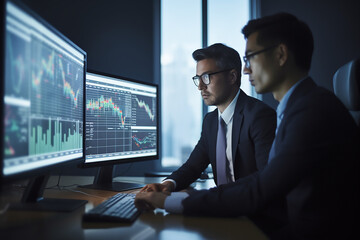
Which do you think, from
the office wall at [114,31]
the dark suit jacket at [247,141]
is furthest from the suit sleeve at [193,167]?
the office wall at [114,31]

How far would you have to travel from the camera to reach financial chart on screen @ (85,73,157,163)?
143cm

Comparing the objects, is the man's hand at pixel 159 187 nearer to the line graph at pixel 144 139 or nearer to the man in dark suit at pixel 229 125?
the man in dark suit at pixel 229 125

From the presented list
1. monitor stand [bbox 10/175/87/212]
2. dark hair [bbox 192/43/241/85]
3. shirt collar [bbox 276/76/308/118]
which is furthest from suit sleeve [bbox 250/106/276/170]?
monitor stand [bbox 10/175/87/212]

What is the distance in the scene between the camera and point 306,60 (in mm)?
1117

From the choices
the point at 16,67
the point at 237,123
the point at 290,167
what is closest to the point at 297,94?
the point at 290,167

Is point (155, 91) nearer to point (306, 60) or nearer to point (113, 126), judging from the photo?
point (113, 126)

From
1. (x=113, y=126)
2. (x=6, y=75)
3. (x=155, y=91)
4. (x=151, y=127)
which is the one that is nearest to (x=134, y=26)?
(x=155, y=91)

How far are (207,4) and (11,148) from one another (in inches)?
115

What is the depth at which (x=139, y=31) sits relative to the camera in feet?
9.54

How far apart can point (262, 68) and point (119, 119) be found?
0.82 m

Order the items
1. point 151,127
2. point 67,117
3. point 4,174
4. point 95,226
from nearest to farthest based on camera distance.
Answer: point 4,174, point 95,226, point 67,117, point 151,127

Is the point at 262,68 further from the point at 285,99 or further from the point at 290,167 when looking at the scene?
the point at 290,167

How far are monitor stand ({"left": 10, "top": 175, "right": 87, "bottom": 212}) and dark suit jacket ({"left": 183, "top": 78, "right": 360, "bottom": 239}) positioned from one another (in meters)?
0.44

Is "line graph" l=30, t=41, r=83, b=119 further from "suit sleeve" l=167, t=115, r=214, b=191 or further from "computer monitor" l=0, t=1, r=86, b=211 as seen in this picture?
"suit sleeve" l=167, t=115, r=214, b=191
